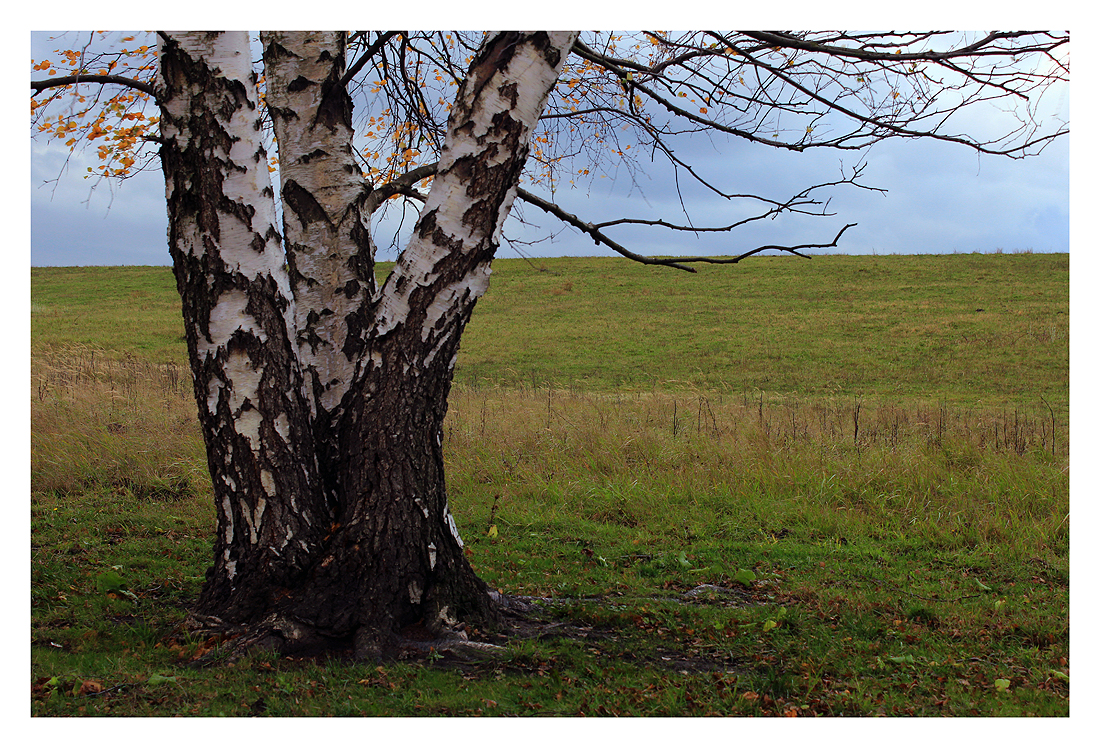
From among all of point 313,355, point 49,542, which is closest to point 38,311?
point 49,542

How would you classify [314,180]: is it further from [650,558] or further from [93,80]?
[650,558]

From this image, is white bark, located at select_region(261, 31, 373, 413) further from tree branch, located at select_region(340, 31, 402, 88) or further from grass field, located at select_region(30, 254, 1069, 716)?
grass field, located at select_region(30, 254, 1069, 716)

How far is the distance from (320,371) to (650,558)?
2.92 m

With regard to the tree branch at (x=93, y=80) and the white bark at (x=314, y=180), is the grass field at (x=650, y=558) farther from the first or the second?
the tree branch at (x=93, y=80)

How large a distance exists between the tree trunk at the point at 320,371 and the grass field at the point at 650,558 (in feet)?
1.24

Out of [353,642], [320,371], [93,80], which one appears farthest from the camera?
[93,80]

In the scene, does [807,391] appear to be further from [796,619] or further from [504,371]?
[796,619]

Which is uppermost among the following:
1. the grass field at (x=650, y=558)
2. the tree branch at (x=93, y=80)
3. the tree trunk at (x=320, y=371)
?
the tree branch at (x=93, y=80)

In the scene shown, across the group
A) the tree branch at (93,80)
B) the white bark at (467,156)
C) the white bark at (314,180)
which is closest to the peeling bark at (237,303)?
the white bark at (314,180)

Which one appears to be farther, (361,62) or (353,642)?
(361,62)

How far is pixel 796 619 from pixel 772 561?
1278mm

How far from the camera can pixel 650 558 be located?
18.0ft

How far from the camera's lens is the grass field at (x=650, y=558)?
3.21 metres

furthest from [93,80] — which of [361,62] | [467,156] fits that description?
[467,156]
